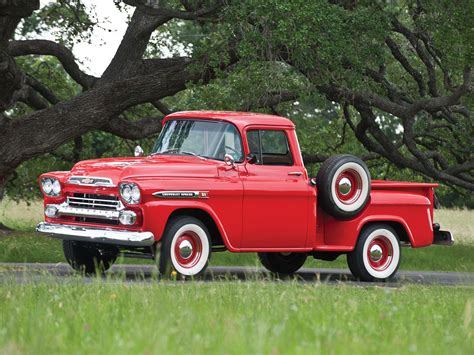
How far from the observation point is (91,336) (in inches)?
308

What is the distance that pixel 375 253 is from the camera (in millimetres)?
16656

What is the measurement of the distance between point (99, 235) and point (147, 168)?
98 cm

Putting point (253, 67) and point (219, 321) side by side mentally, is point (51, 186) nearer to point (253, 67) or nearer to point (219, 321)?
point (253, 67)

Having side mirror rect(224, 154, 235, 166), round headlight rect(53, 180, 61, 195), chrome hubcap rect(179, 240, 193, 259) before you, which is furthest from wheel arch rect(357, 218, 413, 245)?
round headlight rect(53, 180, 61, 195)

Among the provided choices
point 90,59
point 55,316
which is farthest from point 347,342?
point 90,59

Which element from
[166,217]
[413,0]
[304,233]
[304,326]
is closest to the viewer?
[304,326]

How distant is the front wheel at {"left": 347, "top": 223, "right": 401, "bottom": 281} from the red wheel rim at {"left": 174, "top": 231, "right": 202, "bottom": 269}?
280 cm

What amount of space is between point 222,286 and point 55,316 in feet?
11.7

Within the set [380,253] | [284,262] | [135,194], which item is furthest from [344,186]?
[135,194]

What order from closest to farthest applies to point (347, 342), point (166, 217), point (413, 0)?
point (347, 342)
point (166, 217)
point (413, 0)

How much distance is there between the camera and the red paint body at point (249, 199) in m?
14.3

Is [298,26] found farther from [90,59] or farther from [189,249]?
[90,59]

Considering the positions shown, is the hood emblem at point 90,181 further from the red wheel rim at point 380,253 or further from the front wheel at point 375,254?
the red wheel rim at point 380,253

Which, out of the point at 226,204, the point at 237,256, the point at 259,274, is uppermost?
the point at 226,204
